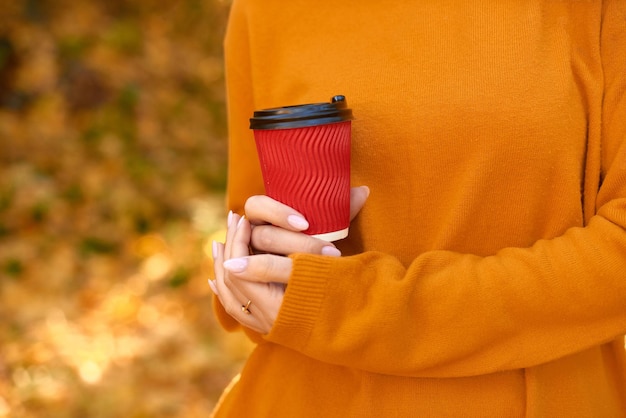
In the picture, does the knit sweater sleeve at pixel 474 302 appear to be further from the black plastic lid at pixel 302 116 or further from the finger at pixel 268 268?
the black plastic lid at pixel 302 116

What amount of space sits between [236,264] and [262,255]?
42 mm

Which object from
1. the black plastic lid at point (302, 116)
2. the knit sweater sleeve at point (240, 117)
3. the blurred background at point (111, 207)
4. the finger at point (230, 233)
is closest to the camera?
the black plastic lid at point (302, 116)

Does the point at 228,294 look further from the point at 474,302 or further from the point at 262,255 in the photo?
the point at 474,302

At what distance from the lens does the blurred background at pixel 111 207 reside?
9.53 feet

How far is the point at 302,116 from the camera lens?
2.97ft

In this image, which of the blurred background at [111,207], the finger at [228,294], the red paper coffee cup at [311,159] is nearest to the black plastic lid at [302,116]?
the red paper coffee cup at [311,159]

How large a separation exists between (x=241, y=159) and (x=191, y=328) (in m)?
2.10

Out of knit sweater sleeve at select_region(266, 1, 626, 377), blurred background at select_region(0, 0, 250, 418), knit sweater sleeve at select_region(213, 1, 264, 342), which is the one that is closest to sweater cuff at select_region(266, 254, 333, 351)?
knit sweater sleeve at select_region(266, 1, 626, 377)

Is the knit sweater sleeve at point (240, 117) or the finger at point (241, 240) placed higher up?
the knit sweater sleeve at point (240, 117)

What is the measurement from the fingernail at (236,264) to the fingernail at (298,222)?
83mm

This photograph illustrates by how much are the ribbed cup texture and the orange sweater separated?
0.27 feet

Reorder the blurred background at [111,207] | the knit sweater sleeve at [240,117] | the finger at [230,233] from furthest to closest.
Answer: the blurred background at [111,207] < the knit sweater sleeve at [240,117] < the finger at [230,233]

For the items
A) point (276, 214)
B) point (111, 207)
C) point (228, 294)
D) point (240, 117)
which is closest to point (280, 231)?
point (276, 214)

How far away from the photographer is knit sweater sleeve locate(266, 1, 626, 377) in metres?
0.93
